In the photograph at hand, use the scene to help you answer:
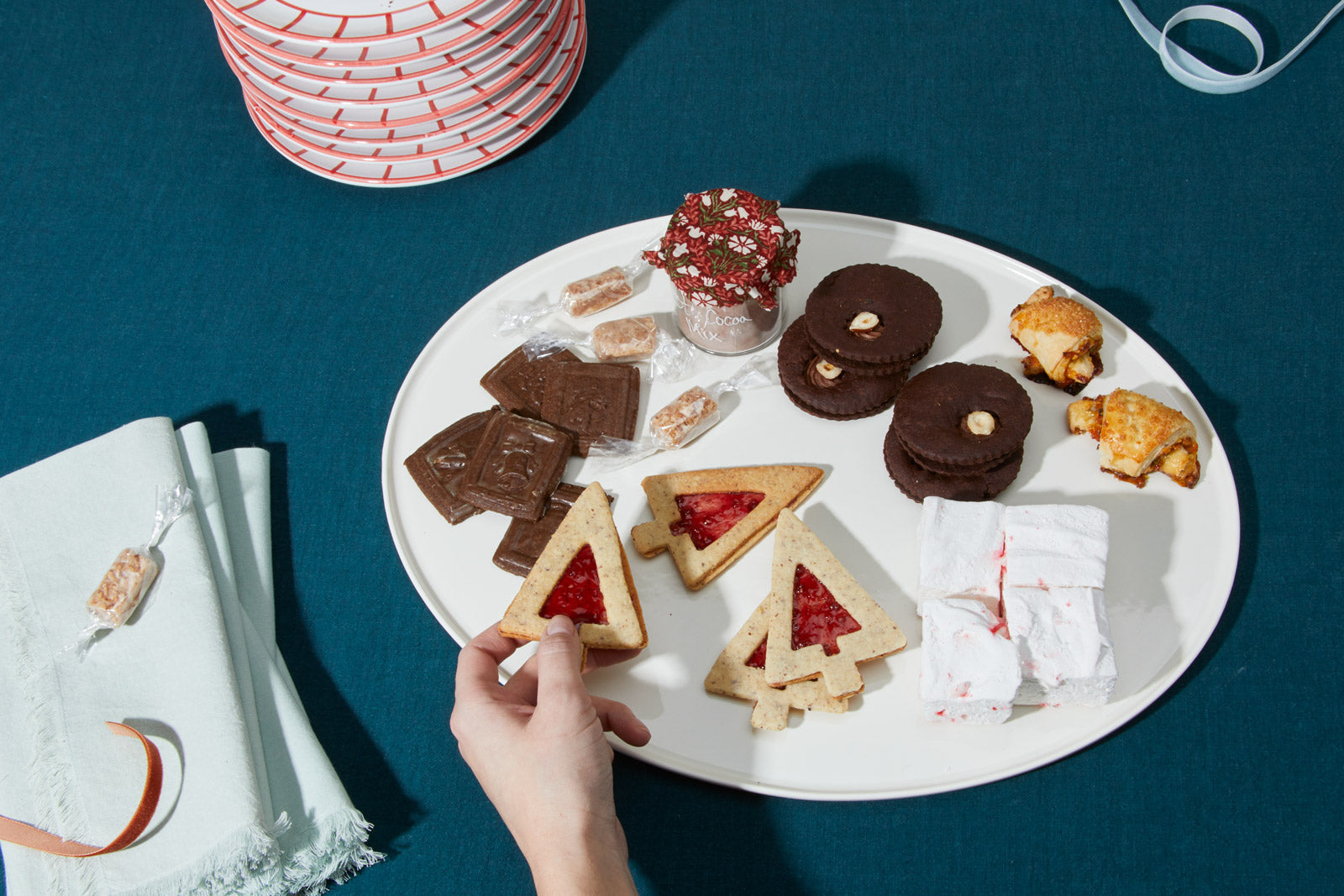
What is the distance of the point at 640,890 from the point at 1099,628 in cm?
110

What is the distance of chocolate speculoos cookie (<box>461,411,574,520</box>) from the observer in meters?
2.25

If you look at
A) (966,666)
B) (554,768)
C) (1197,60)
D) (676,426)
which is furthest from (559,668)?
(1197,60)

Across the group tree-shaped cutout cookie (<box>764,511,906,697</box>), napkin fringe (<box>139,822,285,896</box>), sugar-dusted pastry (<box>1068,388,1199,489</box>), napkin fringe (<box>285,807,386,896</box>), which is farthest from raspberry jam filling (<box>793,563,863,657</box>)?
napkin fringe (<box>139,822,285,896</box>)

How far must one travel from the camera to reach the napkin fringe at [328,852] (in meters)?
2.03

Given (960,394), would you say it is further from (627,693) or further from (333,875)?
(333,875)

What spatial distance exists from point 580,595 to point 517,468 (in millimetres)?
376

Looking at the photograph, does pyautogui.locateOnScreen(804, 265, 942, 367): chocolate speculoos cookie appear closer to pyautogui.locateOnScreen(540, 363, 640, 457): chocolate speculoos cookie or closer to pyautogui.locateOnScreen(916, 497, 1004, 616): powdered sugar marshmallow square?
pyautogui.locateOnScreen(916, 497, 1004, 616): powdered sugar marshmallow square

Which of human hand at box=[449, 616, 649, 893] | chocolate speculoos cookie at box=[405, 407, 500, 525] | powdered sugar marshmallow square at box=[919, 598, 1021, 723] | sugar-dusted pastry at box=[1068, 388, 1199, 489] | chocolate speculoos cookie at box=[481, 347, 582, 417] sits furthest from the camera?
chocolate speculoos cookie at box=[481, 347, 582, 417]

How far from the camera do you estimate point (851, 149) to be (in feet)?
9.45

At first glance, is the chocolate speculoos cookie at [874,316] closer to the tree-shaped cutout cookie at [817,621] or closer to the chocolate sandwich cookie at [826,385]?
the chocolate sandwich cookie at [826,385]

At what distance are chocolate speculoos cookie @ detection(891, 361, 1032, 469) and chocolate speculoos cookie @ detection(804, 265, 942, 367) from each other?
0.08m

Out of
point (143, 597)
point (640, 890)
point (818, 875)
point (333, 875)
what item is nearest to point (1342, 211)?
point (818, 875)

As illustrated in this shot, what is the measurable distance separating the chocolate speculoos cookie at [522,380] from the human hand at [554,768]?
704 mm

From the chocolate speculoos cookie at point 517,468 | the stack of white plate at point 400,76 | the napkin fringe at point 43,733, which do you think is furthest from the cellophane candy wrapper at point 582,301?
the napkin fringe at point 43,733
